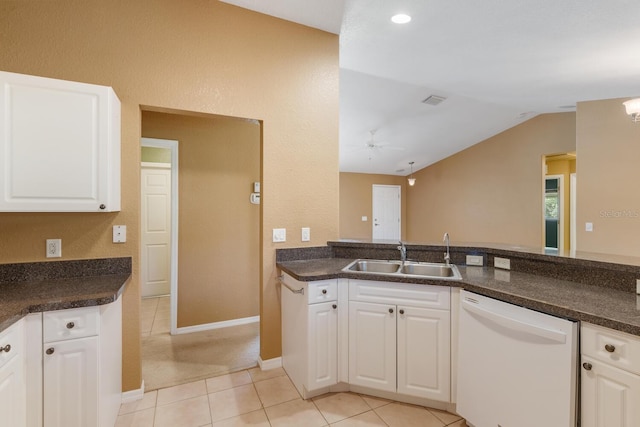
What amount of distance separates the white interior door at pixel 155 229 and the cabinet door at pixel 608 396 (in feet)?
16.0

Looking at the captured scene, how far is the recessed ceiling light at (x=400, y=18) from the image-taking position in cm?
238

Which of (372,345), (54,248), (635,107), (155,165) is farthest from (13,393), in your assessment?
(635,107)

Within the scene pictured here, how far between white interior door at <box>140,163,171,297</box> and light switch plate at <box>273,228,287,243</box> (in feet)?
9.63

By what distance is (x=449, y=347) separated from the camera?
6.06 feet

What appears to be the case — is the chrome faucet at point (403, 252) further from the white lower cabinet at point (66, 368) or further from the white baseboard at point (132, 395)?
the white baseboard at point (132, 395)

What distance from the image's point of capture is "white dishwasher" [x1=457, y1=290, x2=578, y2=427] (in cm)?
130

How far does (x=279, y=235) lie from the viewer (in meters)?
2.53

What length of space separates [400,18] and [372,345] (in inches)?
98.9

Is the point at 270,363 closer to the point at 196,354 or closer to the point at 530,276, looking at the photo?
the point at 196,354

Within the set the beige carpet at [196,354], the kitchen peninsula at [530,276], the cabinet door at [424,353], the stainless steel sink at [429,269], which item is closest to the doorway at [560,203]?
the kitchen peninsula at [530,276]

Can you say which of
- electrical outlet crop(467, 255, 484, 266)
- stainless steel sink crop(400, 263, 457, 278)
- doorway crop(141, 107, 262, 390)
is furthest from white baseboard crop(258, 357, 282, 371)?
electrical outlet crop(467, 255, 484, 266)

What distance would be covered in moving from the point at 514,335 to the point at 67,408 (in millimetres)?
2238

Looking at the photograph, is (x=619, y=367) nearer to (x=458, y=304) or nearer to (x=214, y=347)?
(x=458, y=304)

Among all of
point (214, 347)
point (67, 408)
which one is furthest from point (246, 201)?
point (67, 408)
